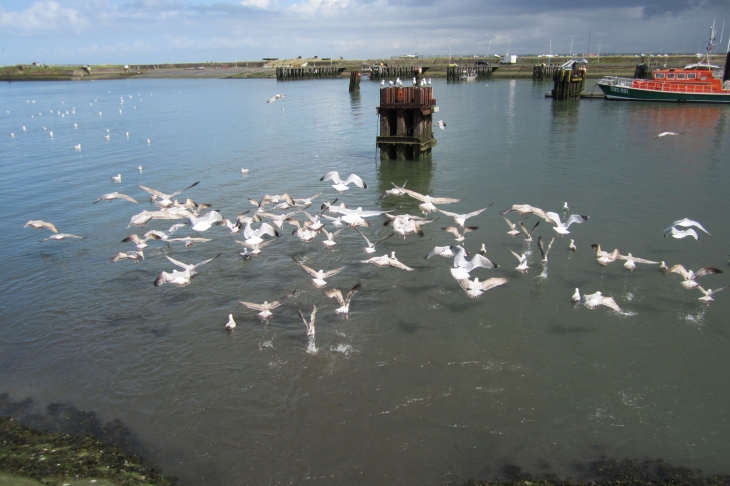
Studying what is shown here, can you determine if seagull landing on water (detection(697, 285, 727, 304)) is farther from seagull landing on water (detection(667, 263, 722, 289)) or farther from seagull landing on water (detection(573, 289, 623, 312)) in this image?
seagull landing on water (detection(573, 289, 623, 312))

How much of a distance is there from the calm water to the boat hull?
3208 cm

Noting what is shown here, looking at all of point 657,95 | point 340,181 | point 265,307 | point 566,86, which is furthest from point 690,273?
point 566,86

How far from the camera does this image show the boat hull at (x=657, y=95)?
1678 inches

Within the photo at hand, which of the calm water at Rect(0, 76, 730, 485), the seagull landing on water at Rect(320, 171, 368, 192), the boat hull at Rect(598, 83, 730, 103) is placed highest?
the boat hull at Rect(598, 83, 730, 103)

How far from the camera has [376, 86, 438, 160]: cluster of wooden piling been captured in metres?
21.0

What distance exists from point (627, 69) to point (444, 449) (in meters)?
95.4

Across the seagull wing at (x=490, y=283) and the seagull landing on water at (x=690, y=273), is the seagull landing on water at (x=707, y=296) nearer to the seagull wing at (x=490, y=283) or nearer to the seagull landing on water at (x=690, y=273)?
the seagull landing on water at (x=690, y=273)

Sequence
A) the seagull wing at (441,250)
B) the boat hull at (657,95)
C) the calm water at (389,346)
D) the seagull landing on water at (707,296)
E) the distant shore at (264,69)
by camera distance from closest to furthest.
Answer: the calm water at (389,346), the seagull landing on water at (707,296), the seagull wing at (441,250), the boat hull at (657,95), the distant shore at (264,69)

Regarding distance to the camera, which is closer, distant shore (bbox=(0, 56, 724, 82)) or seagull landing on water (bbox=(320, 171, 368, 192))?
seagull landing on water (bbox=(320, 171, 368, 192))

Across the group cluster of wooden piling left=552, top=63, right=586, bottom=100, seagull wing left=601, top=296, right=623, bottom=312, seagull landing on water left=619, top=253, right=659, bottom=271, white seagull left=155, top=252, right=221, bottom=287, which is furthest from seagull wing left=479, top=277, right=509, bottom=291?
cluster of wooden piling left=552, top=63, right=586, bottom=100

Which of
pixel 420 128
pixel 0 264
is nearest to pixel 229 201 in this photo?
pixel 0 264

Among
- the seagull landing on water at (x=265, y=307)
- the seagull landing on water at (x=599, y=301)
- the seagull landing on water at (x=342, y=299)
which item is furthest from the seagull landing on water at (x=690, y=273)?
the seagull landing on water at (x=265, y=307)

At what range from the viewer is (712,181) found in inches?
693

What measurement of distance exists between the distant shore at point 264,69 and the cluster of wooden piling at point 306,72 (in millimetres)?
4838
